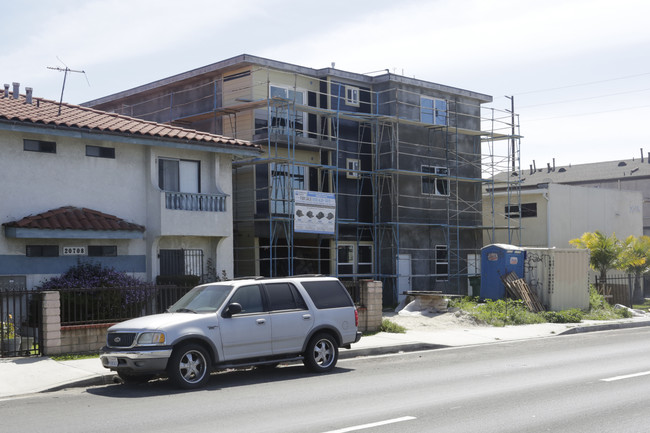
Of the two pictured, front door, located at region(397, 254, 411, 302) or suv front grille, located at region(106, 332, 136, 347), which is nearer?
suv front grille, located at region(106, 332, 136, 347)

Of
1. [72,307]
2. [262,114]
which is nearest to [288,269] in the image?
[262,114]

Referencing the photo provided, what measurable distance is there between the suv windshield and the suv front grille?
1.23 meters

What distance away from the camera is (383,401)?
1057 centimetres

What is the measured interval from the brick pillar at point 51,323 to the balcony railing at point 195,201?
22.9ft

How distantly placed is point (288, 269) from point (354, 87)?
855 centimetres

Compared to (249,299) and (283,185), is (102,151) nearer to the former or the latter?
(283,185)

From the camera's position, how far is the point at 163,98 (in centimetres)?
3262

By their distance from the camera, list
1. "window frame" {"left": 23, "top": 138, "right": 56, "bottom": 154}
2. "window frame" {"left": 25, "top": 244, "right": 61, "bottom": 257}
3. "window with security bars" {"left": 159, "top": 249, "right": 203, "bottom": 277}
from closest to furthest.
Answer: "window frame" {"left": 25, "top": 244, "right": 61, "bottom": 257}
"window frame" {"left": 23, "top": 138, "right": 56, "bottom": 154}
"window with security bars" {"left": 159, "top": 249, "right": 203, "bottom": 277}

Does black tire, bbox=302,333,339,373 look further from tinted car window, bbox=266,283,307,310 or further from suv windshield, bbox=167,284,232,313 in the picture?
suv windshield, bbox=167,284,232,313

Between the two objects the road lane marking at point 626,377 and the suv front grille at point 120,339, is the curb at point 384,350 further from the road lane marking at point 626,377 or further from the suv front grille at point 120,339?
the road lane marking at point 626,377

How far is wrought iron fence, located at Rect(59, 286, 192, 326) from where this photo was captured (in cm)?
1694

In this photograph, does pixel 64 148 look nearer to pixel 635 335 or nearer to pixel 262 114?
pixel 262 114

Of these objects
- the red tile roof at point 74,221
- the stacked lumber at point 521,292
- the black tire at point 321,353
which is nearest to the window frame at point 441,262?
the stacked lumber at point 521,292

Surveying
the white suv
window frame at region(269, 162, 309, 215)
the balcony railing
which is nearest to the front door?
window frame at region(269, 162, 309, 215)
